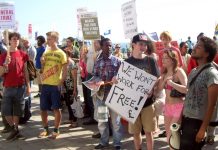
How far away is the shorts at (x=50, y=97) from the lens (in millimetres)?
7340

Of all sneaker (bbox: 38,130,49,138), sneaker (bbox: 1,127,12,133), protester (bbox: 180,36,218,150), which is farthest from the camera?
sneaker (bbox: 1,127,12,133)

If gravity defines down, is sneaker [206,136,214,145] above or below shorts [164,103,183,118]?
below

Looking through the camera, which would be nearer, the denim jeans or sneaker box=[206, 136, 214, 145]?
the denim jeans

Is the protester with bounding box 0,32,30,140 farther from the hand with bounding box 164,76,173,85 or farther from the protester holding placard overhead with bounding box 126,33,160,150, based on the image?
the hand with bounding box 164,76,173,85

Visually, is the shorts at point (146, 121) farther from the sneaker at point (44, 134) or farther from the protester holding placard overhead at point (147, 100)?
the sneaker at point (44, 134)

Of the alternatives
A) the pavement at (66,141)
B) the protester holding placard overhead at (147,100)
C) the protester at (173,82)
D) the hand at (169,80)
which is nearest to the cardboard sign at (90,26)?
the pavement at (66,141)

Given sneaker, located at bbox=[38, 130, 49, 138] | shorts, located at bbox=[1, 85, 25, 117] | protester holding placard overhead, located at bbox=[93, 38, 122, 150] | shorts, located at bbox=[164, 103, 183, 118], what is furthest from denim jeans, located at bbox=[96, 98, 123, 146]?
shorts, located at bbox=[1, 85, 25, 117]

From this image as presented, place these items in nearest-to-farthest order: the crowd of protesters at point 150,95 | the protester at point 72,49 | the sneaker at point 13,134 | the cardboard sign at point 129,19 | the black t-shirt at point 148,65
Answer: the crowd of protesters at point 150,95 < the black t-shirt at point 148,65 < the sneaker at point 13,134 < the cardboard sign at point 129,19 < the protester at point 72,49

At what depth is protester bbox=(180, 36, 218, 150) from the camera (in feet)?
13.0

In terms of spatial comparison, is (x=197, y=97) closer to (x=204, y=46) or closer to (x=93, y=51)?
(x=204, y=46)

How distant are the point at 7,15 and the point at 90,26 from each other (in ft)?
5.90

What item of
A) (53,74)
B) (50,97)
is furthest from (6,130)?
(53,74)

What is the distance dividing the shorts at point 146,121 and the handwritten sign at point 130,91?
0.10m

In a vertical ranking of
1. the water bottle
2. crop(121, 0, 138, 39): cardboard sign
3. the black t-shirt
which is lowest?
the water bottle
